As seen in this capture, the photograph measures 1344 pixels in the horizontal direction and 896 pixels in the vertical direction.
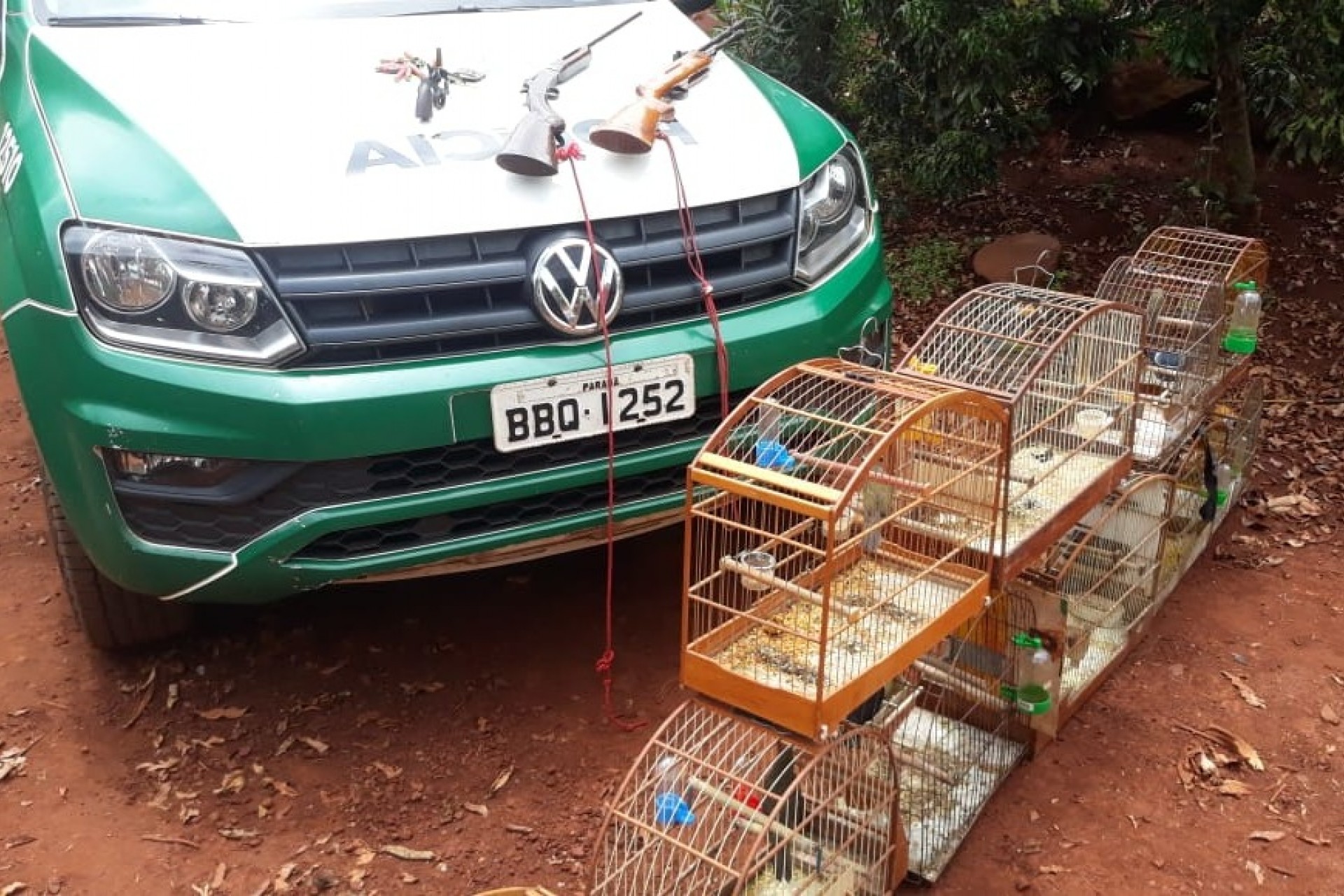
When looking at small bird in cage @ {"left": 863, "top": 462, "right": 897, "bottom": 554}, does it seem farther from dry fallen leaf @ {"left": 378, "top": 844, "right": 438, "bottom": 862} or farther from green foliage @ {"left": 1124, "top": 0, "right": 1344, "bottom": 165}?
green foliage @ {"left": 1124, "top": 0, "right": 1344, "bottom": 165}

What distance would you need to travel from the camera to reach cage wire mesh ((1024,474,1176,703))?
10.6ft

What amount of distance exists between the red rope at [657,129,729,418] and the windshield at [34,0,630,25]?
3.80 feet

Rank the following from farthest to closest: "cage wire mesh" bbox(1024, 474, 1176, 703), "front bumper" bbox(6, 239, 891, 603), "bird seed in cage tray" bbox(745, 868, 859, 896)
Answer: "cage wire mesh" bbox(1024, 474, 1176, 703), "front bumper" bbox(6, 239, 891, 603), "bird seed in cage tray" bbox(745, 868, 859, 896)

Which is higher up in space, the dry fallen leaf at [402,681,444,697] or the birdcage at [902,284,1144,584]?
the birdcage at [902,284,1144,584]

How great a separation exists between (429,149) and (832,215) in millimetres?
1146

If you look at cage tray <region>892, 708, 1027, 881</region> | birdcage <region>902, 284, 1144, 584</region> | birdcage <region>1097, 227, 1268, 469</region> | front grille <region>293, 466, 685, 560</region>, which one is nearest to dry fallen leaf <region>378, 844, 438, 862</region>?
front grille <region>293, 466, 685, 560</region>

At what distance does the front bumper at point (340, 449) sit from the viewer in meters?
2.61

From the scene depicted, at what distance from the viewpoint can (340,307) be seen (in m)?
2.69

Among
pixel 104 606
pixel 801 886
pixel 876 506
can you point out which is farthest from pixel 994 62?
pixel 104 606

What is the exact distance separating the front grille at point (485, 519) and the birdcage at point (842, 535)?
0.50ft

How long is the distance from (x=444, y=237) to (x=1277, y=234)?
5108mm

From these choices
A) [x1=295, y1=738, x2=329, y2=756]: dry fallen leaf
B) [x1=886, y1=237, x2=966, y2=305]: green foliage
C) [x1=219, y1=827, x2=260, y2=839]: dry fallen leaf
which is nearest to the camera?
[x1=219, y1=827, x2=260, y2=839]: dry fallen leaf

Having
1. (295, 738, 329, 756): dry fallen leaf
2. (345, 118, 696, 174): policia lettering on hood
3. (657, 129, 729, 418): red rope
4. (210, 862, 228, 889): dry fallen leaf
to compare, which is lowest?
(210, 862, 228, 889): dry fallen leaf

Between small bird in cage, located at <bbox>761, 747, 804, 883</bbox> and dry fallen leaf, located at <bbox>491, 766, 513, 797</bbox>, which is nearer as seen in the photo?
small bird in cage, located at <bbox>761, 747, 804, 883</bbox>
